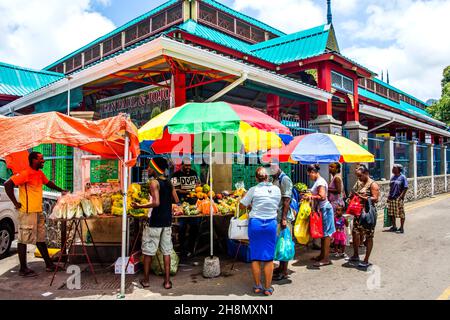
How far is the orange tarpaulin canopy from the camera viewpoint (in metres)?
4.45

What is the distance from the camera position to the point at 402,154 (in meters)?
15.6

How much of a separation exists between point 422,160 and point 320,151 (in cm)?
1319

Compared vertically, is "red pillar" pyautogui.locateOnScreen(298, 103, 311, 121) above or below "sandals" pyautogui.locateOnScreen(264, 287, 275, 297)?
above

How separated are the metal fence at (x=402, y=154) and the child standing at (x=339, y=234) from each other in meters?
9.01

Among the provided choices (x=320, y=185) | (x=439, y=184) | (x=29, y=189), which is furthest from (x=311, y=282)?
(x=439, y=184)

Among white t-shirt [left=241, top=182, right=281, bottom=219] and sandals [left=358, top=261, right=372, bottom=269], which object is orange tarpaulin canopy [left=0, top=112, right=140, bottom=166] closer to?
white t-shirt [left=241, top=182, right=281, bottom=219]

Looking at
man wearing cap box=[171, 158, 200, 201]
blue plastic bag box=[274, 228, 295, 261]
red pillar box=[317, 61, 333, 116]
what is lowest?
blue plastic bag box=[274, 228, 295, 261]

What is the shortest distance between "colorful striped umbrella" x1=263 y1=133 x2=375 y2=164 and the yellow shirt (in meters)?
4.14

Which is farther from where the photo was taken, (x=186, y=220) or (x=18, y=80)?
(x=18, y=80)

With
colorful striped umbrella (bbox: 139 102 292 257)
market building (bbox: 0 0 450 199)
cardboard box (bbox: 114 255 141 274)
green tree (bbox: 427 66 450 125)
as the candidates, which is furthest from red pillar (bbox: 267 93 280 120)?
green tree (bbox: 427 66 450 125)

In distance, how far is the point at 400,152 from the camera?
15383mm

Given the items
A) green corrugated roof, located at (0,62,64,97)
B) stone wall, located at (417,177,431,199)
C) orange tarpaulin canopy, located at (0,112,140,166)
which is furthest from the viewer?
stone wall, located at (417,177,431,199)

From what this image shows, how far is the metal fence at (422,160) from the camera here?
55.0ft

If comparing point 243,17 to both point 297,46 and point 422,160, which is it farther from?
point 422,160
